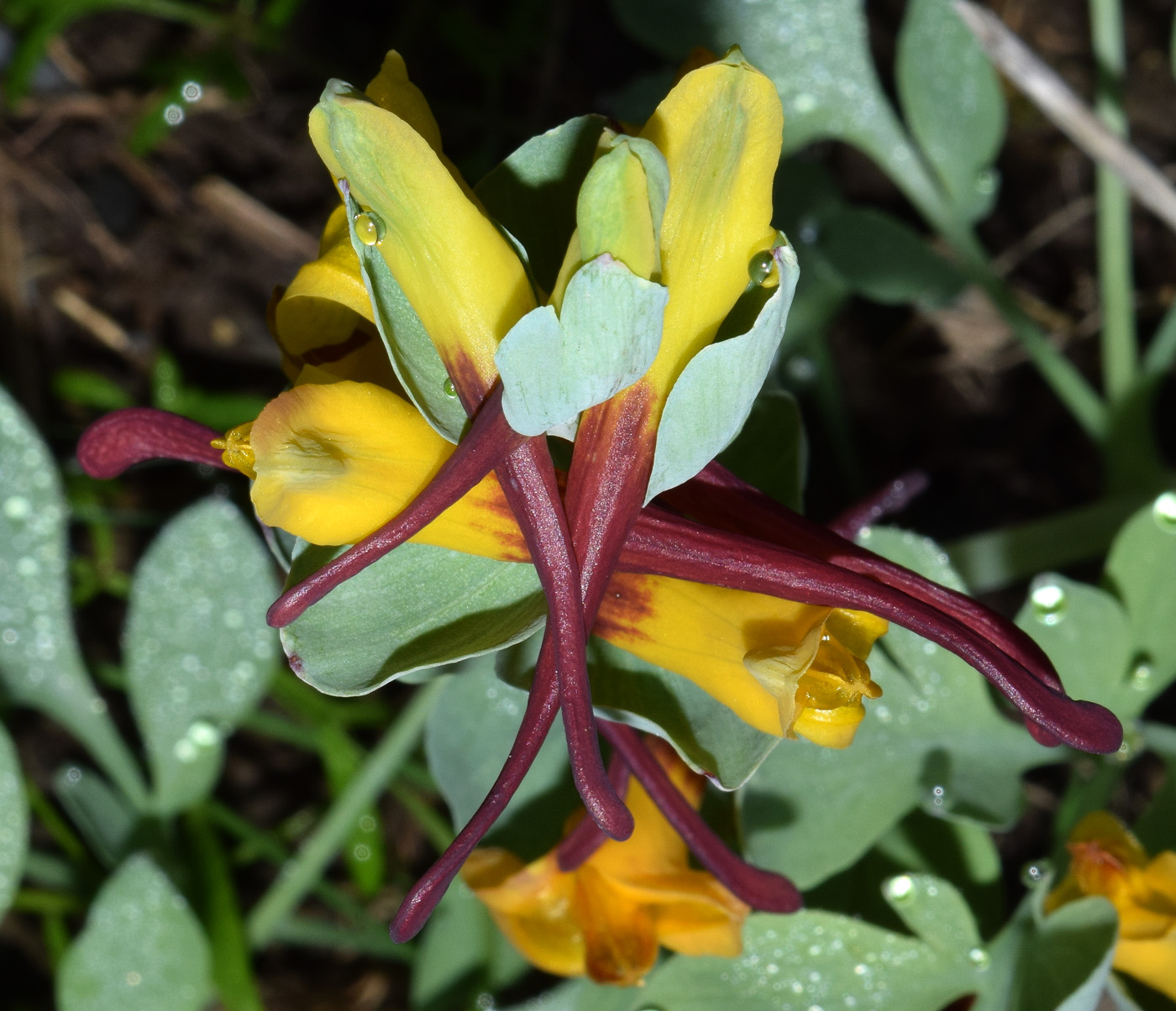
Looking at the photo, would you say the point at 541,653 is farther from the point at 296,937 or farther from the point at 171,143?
the point at 171,143

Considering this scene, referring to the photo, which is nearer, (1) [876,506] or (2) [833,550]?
(2) [833,550]

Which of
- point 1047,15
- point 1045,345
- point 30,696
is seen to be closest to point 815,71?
point 1045,345

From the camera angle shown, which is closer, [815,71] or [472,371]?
[472,371]

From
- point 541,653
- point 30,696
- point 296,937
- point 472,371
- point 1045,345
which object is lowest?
point 296,937

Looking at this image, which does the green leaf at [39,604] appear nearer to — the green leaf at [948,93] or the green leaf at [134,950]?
the green leaf at [134,950]

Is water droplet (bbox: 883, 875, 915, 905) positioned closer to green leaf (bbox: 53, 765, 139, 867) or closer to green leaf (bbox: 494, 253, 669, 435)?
green leaf (bbox: 494, 253, 669, 435)

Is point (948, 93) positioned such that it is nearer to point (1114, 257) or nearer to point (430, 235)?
point (1114, 257)

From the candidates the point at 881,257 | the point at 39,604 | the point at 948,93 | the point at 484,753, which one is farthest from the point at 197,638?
the point at 948,93
